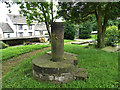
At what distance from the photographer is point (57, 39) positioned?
10.8ft

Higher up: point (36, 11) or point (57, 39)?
point (36, 11)

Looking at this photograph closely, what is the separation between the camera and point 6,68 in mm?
4527

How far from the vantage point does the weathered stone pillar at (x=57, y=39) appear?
3276mm

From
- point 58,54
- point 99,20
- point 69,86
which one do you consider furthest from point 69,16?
point 69,86

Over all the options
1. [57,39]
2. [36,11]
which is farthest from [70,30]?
[57,39]

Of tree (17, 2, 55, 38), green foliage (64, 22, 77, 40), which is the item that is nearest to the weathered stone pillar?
tree (17, 2, 55, 38)

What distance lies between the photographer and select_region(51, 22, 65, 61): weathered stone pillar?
10.7 feet

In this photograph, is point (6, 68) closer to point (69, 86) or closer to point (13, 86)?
point (13, 86)

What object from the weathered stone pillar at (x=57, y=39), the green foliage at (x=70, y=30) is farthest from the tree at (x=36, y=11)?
the green foliage at (x=70, y=30)

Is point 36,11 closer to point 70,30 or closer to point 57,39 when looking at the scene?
point 57,39

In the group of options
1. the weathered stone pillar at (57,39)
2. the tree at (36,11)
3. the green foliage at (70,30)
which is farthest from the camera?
the green foliage at (70,30)

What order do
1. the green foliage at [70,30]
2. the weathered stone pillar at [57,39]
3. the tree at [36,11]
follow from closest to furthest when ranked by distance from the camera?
1. the weathered stone pillar at [57,39]
2. the tree at [36,11]
3. the green foliage at [70,30]

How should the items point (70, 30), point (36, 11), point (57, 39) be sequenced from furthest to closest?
1. point (70, 30)
2. point (36, 11)
3. point (57, 39)

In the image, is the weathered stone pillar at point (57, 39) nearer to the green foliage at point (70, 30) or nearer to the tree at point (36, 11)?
the tree at point (36, 11)
